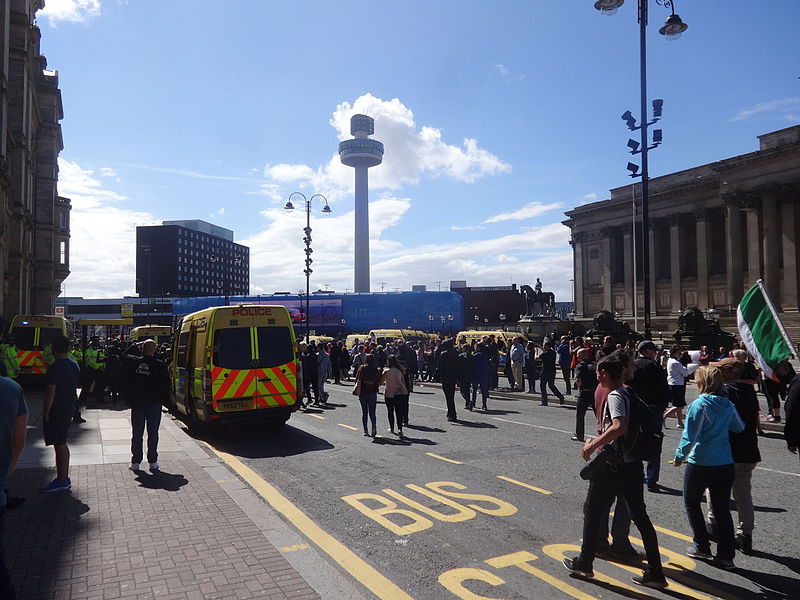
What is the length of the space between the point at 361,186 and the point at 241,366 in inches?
6828

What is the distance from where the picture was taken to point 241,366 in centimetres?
1182

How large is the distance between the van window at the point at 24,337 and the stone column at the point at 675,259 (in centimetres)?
5453

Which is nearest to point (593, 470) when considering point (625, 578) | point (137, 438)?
point (625, 578)

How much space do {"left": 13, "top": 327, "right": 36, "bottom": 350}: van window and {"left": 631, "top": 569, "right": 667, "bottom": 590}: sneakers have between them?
75.3 ft

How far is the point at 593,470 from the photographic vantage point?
4770 mm

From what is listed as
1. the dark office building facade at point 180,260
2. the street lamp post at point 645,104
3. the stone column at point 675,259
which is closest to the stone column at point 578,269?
the stone column at point 675,259

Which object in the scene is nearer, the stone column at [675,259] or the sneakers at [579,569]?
the sneakers at [579,569]

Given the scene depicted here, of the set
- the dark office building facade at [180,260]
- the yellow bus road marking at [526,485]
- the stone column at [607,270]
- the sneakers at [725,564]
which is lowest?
the yellow bus road marking at [526,485]

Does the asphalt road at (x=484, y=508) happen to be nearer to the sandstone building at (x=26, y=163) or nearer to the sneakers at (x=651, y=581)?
the sneakers at (x=651, y=581)

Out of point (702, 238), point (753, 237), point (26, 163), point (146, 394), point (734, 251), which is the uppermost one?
point (26, 163)

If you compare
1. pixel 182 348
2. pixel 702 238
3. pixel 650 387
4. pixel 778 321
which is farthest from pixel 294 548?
pixel 702 238

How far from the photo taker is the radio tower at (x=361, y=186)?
588 feet

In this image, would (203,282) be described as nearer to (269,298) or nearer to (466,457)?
(269,298)

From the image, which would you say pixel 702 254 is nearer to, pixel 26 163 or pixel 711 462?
pixel 26 163
